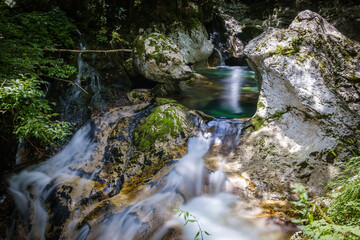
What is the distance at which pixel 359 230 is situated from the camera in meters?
1.49

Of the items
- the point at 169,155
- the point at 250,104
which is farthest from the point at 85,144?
the point at 250,104

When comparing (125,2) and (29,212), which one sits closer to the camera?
(29,212)

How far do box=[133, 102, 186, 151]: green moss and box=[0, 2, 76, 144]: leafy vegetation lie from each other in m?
1.59

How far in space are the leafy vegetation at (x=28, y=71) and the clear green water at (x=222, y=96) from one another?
13.6 feet

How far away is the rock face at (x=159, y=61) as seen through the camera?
6277 mm

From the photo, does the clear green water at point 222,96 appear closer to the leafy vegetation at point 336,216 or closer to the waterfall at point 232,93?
the waterfall at point 232,93

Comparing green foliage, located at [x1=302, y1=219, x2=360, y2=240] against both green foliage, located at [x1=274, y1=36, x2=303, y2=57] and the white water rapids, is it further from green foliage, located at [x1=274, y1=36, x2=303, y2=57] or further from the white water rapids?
green foliage, located at [x1=274, y1=36, x2=303, y2=57]

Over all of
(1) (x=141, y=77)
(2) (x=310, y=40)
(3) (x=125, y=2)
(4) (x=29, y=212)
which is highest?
(3) (x=125, y=2)

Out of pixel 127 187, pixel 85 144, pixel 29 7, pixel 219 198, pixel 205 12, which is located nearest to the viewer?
pixel 219 198

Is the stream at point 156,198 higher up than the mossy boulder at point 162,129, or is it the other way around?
the mossy boulder at point 162,129

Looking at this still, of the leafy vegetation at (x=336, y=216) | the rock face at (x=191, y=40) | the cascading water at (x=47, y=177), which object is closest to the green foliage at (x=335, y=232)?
the leafy vegetation at (x=336, y=216)

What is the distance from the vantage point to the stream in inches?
118

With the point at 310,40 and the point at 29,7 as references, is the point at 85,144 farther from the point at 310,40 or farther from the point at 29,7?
the point at 310,40

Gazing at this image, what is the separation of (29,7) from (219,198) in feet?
25.8
